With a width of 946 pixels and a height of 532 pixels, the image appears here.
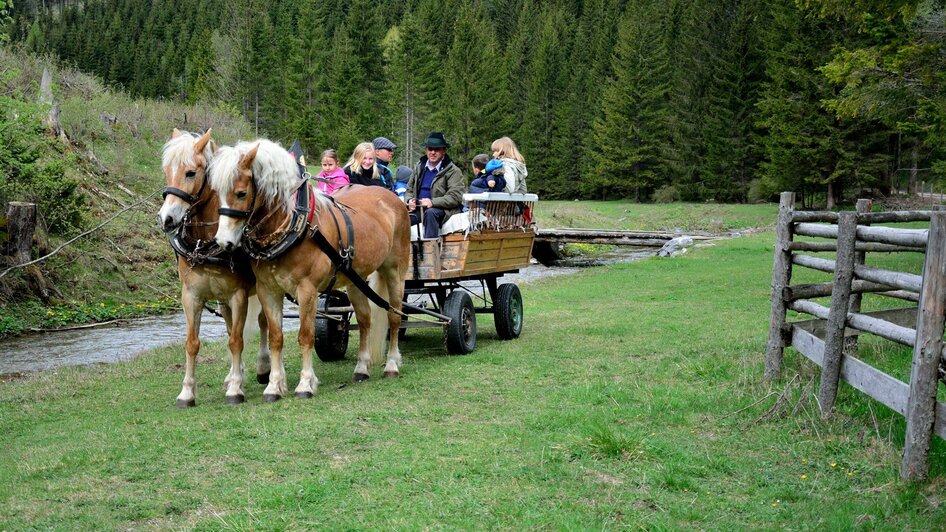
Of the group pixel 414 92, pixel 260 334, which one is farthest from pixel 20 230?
pixel 414 92

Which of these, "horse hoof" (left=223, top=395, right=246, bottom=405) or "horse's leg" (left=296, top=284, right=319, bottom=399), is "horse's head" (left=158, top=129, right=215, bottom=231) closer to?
"horse's leg" (left=296, top=284, right=319, bottom=399)

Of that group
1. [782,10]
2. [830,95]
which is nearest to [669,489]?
[830,95]

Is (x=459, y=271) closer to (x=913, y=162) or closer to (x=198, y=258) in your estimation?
(x=198, y=258)

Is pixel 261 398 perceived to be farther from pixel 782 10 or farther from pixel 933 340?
pixel 782 10

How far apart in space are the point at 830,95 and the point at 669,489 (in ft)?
128

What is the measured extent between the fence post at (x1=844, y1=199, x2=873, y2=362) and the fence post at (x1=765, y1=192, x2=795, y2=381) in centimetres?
55

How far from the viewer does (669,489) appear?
450cm

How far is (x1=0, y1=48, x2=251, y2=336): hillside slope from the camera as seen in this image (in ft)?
43.0

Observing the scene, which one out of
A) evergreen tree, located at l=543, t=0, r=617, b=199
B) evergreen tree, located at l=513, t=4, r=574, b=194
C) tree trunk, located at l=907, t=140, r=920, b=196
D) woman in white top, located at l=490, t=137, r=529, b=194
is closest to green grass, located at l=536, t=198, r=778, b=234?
tree trunk, located at l=907, t=140, r=920, b=196

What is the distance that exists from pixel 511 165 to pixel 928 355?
20.9 ft

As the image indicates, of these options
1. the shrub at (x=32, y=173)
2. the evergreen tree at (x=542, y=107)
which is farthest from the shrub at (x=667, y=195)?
the shrub at (x=32, y=173)

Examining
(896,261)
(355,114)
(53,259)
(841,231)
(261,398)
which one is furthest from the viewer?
(355,114)

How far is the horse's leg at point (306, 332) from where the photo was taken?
23.4 ft

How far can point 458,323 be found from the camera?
930cm
